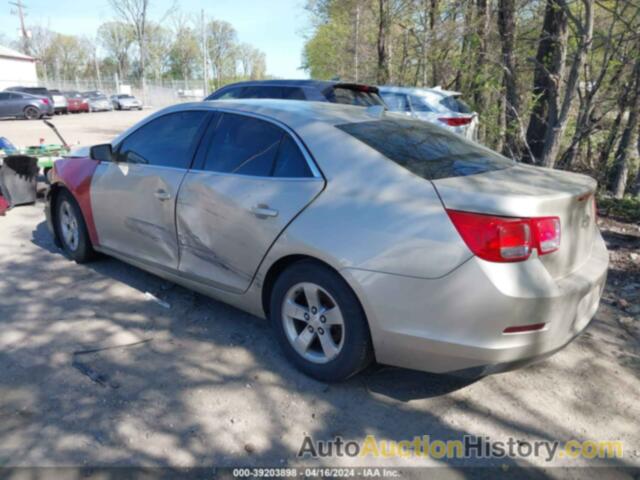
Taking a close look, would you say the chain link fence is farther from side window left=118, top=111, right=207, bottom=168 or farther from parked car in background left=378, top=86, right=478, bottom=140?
side window left=118, top=111, right=207, bottom=168

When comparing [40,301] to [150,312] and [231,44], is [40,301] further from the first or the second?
[231,44]

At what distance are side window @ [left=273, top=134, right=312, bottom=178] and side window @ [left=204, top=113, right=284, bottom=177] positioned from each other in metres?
0.05

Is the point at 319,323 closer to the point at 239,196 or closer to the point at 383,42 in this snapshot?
the point at 239,196

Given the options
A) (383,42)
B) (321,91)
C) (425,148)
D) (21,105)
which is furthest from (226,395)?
(21,105)

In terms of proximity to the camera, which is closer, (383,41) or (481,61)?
(481,61)

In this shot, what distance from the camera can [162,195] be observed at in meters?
3.67

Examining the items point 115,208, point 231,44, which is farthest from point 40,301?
point 231,44

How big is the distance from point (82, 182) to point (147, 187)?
1.03 meters

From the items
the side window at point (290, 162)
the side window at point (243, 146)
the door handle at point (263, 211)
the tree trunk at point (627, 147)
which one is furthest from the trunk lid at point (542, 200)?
the tree trunk at point (627, 147)

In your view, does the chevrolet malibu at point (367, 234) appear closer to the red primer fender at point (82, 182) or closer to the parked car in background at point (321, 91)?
the red primer fender at point (82, 182)

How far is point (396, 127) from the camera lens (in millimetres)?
3303

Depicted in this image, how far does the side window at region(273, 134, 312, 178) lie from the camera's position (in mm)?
2993

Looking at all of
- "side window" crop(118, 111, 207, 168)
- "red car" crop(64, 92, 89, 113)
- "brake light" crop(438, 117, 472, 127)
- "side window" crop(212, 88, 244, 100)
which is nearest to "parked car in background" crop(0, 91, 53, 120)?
"red car" crop(64, 92, 89, 113)

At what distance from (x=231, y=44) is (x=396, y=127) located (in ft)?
297
